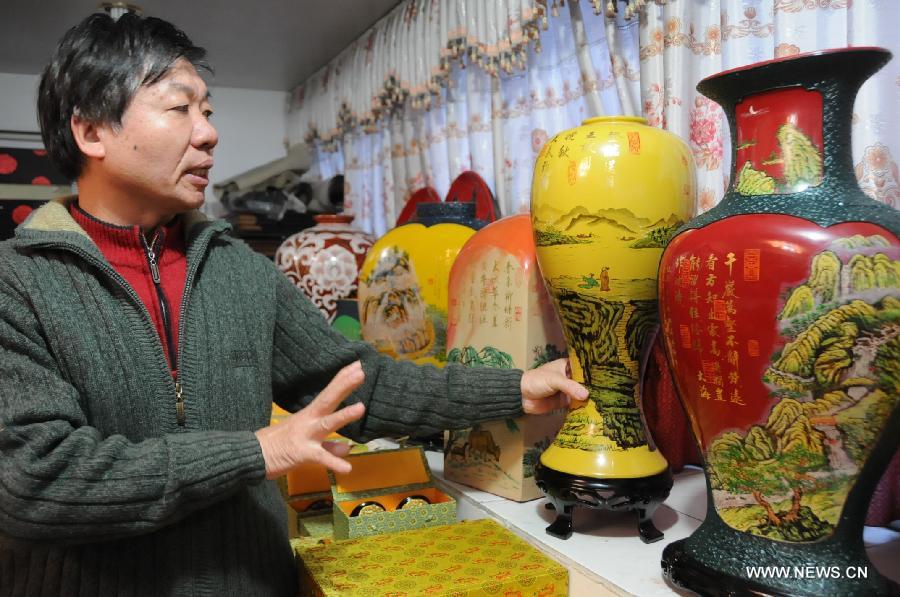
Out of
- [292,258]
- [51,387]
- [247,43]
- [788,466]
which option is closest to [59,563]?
[51,387]

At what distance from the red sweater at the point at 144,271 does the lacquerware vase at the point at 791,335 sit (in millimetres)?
682

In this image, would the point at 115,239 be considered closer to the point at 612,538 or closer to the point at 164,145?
the point at 164,145

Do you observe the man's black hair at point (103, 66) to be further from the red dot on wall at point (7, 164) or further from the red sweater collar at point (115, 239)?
the red dot on wall at point (7, 164)

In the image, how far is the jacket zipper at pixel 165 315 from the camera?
0.99 meters

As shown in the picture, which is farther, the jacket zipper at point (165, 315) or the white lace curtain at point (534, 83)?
the white lace curtain at point (534, 83)

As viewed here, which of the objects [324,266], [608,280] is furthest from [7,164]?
[608,280]

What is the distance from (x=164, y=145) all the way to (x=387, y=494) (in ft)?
2.28

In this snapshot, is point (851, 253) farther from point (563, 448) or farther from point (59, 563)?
point (59, 563)

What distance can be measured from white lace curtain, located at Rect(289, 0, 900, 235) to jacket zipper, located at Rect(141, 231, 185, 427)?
0.99 metres

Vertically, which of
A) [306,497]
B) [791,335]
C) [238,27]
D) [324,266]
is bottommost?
[306,497]

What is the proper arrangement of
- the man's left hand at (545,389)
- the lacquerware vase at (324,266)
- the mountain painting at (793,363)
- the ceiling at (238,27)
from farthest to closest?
the ceiling at (238,27), the lacquerware vase at (324,266), the man's left hand at (545,389), the mountain painting at (793,363)

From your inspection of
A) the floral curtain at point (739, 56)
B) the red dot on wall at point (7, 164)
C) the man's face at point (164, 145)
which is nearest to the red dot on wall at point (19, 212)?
the red dot on wall at point (7, 164)

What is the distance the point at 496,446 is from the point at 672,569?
1.53 ft

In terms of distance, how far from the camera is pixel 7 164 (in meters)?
3.31
